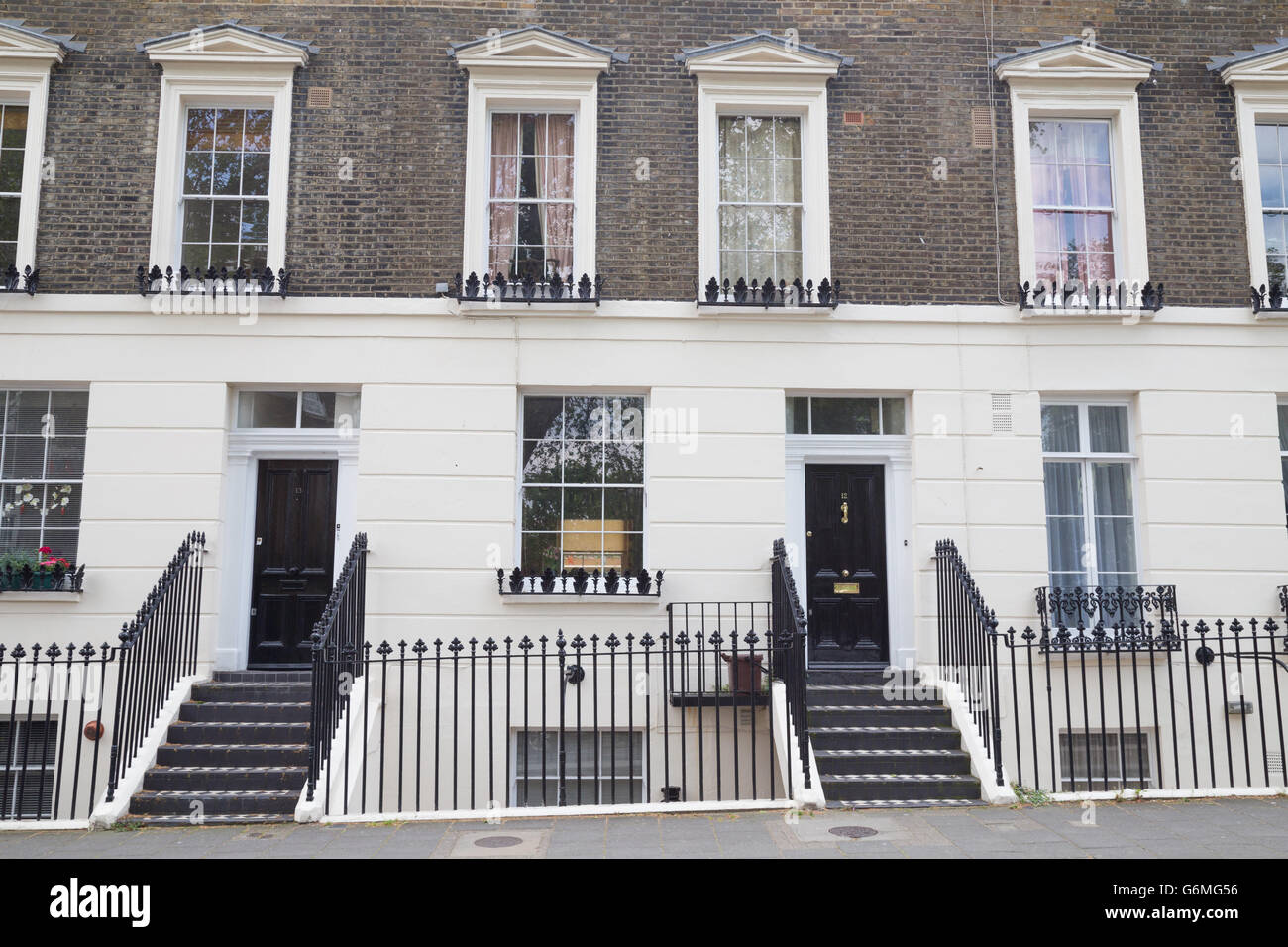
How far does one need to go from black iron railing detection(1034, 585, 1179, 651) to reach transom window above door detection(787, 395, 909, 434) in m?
2.16

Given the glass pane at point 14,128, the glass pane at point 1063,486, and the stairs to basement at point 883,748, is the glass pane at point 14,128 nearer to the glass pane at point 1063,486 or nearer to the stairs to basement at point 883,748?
the stairs to basement at point 883,748

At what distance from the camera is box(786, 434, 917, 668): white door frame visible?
10.1 metres

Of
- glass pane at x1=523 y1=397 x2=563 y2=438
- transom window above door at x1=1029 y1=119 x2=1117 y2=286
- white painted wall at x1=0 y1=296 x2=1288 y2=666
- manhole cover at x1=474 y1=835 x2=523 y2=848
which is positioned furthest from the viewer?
transom window above door at x1=1029 y1=119 x2=1117 y2=286

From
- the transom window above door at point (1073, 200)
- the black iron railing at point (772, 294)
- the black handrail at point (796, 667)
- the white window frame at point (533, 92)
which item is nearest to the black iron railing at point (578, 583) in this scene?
the black handrail at point (796, 667)

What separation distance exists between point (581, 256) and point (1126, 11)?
6265 mm

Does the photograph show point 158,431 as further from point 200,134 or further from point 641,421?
point 641,421

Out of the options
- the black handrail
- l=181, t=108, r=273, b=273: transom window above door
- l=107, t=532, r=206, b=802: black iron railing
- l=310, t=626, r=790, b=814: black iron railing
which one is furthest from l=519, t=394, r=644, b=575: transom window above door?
l=181, t=108, r=273, b=273: transom window above door

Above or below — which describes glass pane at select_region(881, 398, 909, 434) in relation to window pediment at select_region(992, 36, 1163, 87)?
below

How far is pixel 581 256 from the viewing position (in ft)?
33.5

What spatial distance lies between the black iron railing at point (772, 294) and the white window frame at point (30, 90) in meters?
6.49

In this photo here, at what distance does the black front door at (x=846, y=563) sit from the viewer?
10047 mm

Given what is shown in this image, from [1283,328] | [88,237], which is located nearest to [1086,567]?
[1283,328]

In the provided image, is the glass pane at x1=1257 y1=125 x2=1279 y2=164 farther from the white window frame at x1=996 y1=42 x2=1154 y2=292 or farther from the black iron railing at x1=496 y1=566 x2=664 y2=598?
the black iron railing at x1=496 y1=566 x2=664 y2=598

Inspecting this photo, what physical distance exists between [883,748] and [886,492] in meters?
2.76
